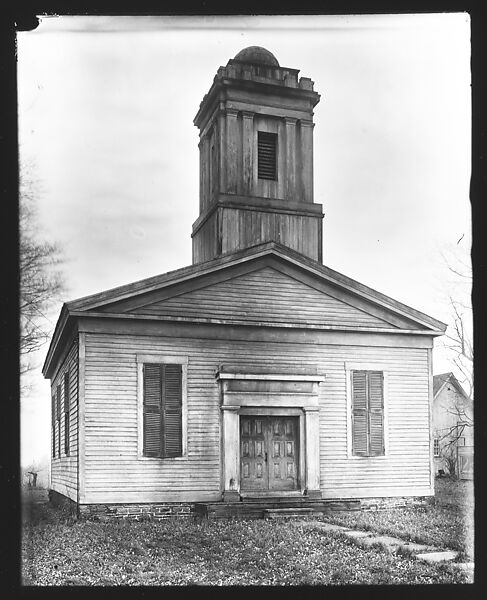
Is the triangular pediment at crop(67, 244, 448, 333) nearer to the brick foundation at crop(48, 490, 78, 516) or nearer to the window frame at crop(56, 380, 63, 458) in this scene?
the window frame at crop(56, 380, 63, 458)

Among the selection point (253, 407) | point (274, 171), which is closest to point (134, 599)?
point (253, 407)

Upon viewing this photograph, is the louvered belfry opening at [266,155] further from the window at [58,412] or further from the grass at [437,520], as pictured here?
the grass at [437,520]

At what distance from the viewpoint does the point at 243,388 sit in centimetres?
1255

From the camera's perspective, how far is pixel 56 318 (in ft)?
38.5

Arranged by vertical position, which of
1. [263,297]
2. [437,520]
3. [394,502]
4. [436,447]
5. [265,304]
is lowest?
[437,520]

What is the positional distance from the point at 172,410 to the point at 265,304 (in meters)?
2.36

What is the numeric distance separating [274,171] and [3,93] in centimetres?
612

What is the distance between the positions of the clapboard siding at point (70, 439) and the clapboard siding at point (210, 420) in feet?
1.71

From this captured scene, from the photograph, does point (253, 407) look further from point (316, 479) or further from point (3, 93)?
point (3, 93)

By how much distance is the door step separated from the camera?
40.0 feet

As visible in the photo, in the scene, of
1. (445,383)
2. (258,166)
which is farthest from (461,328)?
(258,166)

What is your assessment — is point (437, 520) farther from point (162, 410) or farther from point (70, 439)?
point (70, 439)

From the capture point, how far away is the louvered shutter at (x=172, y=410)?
40.8 ft

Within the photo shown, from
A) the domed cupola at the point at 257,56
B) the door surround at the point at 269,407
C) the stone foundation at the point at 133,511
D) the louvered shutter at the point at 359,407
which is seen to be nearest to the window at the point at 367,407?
the louvered shutter at the point at 359,407
